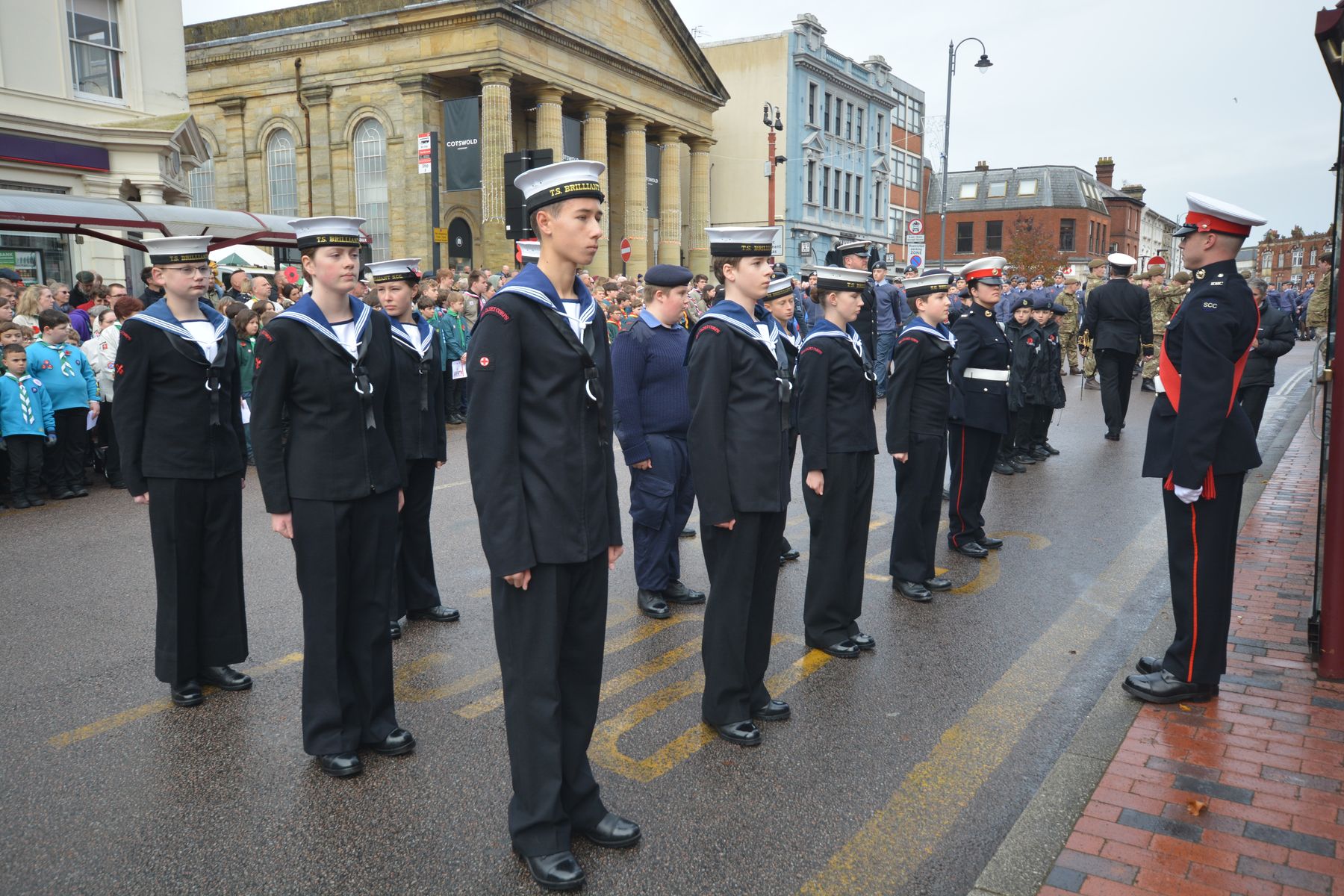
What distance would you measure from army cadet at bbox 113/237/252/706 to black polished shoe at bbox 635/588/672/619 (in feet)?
7.80

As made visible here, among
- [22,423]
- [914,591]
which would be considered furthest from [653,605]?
[22,423]

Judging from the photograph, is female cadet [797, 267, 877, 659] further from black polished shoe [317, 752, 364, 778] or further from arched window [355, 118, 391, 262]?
arched window [355, 118, 391, 262]

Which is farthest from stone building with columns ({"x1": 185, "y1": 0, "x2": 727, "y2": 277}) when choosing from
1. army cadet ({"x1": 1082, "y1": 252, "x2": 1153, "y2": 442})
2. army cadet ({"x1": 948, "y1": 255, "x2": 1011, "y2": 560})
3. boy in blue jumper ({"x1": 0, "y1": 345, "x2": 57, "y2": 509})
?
army cadet ({"x1": 948, "y1": 255, "x2": 1011, "y2": 560})

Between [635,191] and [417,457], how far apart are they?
38.8 m

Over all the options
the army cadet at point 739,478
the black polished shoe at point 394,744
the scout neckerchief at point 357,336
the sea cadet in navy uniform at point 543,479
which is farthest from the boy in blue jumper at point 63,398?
the sea cadet in navy uniform at point 543,479

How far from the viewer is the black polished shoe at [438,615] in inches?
241

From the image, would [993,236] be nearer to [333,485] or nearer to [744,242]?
[744,242]

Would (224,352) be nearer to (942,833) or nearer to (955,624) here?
(942,833)

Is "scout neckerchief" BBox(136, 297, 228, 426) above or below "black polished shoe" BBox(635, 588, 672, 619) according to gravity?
above

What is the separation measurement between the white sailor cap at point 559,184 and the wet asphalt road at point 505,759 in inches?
88.8

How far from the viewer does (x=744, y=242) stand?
15.1ft

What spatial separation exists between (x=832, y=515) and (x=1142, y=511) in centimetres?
496

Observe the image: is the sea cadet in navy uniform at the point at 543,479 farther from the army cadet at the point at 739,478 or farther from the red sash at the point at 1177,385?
the red sash at the point at 1177,385

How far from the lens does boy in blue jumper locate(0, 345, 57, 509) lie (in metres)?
9.55
